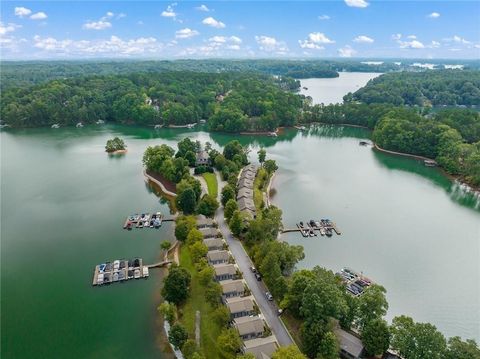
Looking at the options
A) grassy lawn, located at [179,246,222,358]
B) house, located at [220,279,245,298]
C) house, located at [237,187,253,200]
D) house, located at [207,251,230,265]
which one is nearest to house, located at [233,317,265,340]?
grassy lawn, located at [179,246,222,358]

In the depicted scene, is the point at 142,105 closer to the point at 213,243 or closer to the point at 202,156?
the point at 202,156

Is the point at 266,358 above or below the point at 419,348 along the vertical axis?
below

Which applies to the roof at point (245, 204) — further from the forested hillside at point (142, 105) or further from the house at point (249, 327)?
the forested hillside at point (142, 105)

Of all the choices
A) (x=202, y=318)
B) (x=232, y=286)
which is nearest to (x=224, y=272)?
(x=232, y=286)

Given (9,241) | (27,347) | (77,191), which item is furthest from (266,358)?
(77,191)

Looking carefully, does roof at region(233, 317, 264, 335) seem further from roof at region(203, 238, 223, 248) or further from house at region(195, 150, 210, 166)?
house at region(195, 150, 210, 166)

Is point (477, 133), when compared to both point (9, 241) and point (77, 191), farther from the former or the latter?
point (9, 241)
